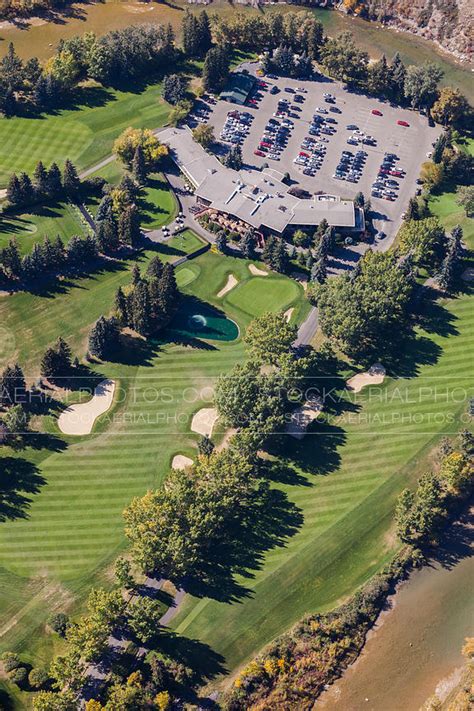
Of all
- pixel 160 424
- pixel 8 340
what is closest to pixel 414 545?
pixel 160 424

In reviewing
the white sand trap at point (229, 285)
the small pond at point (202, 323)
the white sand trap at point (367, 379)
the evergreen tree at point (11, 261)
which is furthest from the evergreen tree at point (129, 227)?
the white sand trap at point (367, 379)

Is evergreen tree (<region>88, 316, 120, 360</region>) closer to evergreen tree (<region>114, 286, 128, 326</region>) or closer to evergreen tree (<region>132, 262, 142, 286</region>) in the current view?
evergreen tree (<region>114, 286, 128, 326</region>)

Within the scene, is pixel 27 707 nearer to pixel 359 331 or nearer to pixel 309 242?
pixel 359 331

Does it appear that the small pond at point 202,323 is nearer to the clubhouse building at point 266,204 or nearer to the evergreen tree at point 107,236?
the evergreen tree at point 107,236

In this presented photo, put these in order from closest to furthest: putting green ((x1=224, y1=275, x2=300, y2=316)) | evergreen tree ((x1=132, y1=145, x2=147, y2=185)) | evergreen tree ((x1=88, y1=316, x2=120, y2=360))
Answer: evergreen tree ((x1=88, y1=316, x2=120, y2=360)) → putting green ((x1=224, y1=275, x2=300, y2=316)) → evergreen tree ((x1=132, y1=145, x2=147, y2=185))

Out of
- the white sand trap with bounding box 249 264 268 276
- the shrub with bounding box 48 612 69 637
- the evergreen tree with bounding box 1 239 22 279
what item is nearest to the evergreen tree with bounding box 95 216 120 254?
the evergreen tree with bounding box 1 239 22 279

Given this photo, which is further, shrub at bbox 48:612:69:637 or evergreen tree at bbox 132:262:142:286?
evergreen tree at bbox 132:262:142:286

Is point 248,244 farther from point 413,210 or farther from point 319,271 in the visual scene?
point 413,210
